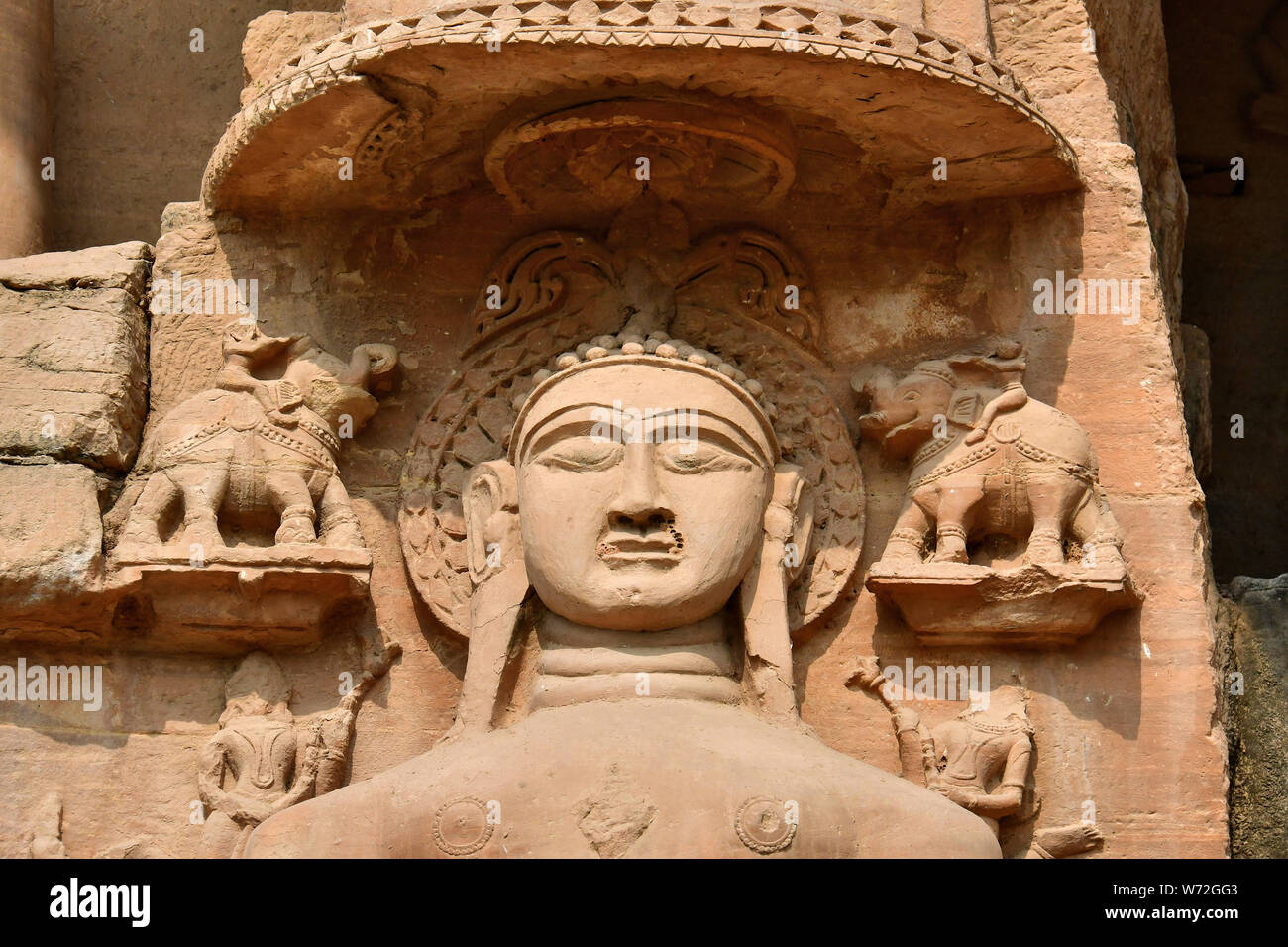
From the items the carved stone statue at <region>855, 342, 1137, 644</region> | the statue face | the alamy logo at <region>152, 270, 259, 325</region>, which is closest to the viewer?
the statue face

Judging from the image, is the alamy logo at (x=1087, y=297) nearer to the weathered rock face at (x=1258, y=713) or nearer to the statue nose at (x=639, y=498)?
the weathered rock face at (x=1258, y=713)

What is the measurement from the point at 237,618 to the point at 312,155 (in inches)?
58.9

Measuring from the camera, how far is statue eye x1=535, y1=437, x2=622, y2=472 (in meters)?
7.95

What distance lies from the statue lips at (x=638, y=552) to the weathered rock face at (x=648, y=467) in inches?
0.6

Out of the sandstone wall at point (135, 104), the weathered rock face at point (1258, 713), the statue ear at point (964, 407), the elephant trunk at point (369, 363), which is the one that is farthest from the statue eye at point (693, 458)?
the sandstone wall at point (135, 104)

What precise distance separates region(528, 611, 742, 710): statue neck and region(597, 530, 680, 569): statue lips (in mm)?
220

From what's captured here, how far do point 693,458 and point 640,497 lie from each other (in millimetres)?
243

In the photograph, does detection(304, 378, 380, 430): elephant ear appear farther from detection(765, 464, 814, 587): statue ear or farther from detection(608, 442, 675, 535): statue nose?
detection(765, 464, 814, 587): statue ear

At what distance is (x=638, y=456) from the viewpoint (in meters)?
7.91

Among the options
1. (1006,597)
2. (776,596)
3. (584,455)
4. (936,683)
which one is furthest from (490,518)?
(1006,597)

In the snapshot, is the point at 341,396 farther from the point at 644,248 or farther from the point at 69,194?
the point at 69,194

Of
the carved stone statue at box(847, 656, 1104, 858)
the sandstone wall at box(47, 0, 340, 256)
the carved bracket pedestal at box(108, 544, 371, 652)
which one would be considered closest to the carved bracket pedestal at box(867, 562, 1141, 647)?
the carved stone statue at box(847, 656, 1104, 858)

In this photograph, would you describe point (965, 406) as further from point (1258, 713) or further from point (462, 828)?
point (462, 828)

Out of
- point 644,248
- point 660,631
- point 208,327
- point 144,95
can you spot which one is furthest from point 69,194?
point 660,631
